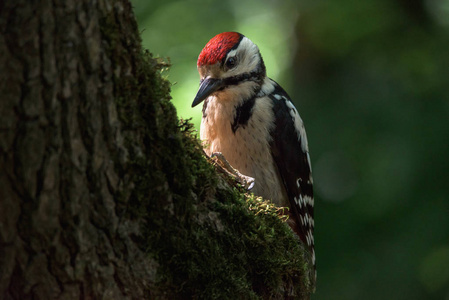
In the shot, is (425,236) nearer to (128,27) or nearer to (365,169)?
(365,169)

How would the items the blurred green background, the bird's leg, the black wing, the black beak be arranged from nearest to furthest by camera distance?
the bird's leg, the black beak, the black wing, the blurred green background

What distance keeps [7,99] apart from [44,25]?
19cm

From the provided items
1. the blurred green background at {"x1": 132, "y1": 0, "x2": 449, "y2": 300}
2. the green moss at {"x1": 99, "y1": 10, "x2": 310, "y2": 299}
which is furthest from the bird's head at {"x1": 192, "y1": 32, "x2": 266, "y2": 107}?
the green moss at {"x1": 99, "y1": 10, "x2": 310, "y2": 299}

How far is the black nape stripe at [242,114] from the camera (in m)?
2.88

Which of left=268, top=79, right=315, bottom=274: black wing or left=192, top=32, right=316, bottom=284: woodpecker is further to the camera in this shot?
left=268, top=79, right=315, bottom=274: black wing

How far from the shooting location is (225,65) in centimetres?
284

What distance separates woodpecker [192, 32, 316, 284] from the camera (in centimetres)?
285

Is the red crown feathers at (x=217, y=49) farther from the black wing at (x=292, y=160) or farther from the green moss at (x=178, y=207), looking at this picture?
the green moss at (x=178, y=207)

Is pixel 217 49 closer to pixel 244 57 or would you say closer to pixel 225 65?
pixel 225 65

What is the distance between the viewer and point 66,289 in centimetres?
130

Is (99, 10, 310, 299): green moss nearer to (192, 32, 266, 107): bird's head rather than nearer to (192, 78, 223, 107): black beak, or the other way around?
(192, 78, 223, 107): black beak

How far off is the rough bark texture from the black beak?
104 cm

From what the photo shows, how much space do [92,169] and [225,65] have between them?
5.45 ft

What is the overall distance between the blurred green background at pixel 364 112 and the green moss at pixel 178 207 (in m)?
2.03
